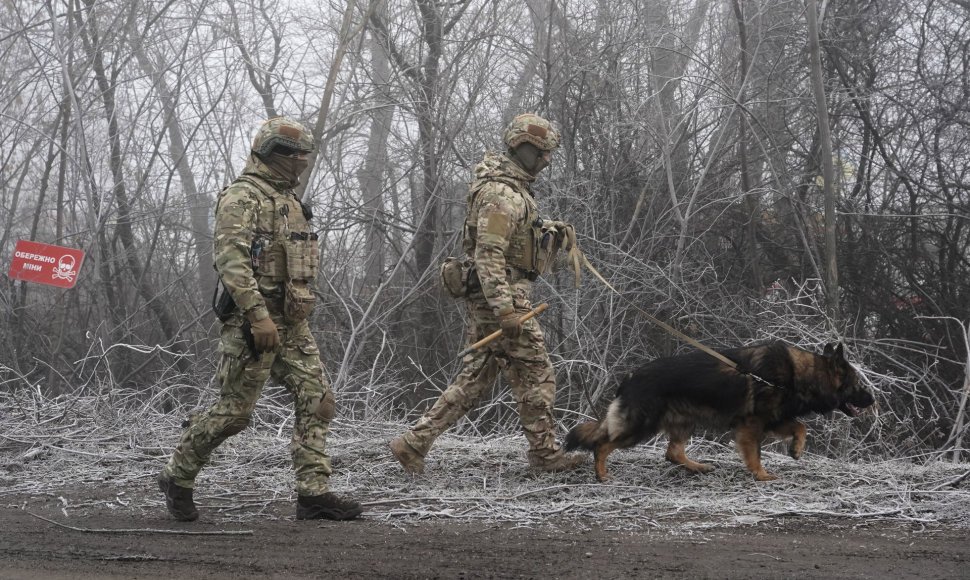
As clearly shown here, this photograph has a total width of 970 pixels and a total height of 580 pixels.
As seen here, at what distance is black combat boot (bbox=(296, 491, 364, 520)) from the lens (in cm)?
466

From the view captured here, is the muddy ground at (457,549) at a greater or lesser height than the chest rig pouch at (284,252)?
lesser

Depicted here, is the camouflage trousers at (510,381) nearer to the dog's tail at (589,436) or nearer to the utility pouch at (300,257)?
the dog's tail at (589,436)

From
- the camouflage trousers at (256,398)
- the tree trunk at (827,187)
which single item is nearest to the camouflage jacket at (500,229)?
the camouflage trousers at (256,398)

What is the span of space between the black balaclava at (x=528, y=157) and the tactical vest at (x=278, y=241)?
156 cm

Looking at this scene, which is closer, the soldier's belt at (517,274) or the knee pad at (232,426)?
the knee pad at (232,426)

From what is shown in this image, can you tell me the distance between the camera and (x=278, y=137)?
466cm

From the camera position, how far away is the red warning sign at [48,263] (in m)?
8.29

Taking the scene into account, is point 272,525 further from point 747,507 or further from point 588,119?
point 588,119

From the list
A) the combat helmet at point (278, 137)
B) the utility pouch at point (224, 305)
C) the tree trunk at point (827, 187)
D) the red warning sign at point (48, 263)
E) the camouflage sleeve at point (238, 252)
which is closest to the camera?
the camouflage sleeve at point (238, 252)

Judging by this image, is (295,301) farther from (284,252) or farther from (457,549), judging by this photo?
(457,549)

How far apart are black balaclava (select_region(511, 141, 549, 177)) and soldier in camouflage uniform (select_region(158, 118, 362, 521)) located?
1.41m

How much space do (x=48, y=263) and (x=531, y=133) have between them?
212 inches

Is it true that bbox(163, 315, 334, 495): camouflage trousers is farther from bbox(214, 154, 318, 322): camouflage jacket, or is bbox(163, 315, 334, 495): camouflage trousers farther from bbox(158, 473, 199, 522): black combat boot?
bbox(214, 154, 318, 322): camouflage jacket

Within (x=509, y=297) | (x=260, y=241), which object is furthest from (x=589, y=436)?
(x=260, y=241)
